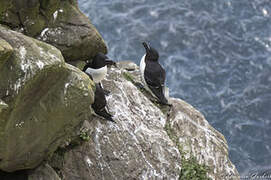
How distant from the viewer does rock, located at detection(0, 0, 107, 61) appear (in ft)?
24.5

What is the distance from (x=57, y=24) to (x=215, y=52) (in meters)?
7.38

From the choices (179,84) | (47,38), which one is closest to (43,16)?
(47,38)

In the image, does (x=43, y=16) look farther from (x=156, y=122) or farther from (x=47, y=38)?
(x=156, y=122)

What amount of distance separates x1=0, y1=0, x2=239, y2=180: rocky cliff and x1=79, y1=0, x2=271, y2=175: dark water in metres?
3.74

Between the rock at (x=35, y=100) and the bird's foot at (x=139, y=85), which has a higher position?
the rock at (x=35, y=100)

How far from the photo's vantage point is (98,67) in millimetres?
8203

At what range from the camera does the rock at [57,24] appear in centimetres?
747

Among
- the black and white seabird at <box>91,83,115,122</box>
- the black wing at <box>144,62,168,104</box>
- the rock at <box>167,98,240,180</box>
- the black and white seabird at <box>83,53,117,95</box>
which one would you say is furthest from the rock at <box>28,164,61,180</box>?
the black wing at <box>144,62,168,104</box>

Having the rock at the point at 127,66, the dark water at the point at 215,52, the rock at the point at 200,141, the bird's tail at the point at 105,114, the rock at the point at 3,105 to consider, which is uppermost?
the rock at the point at 3,105

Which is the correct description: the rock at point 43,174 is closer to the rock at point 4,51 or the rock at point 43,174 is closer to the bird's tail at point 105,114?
the bird's tail at point 105,114

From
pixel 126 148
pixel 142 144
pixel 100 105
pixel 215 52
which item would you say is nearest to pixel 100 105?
pixel 100 105

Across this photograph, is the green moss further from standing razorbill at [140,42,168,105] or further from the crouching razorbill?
the crouching razorbill

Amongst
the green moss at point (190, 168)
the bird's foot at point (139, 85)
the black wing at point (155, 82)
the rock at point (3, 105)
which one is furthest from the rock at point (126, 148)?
the rock at point (3, 105)

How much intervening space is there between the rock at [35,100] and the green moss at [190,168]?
2.48 m
